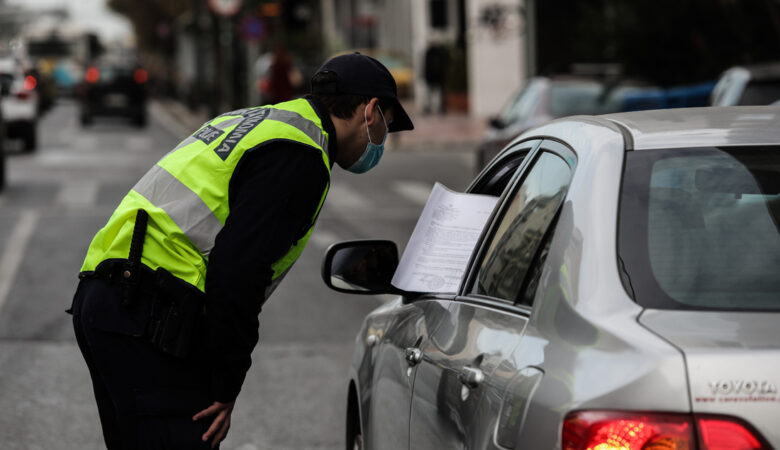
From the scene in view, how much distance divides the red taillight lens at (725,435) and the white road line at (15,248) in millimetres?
8883

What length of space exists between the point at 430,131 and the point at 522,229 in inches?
1161

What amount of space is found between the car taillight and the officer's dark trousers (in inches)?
56.2

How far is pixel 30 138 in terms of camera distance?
91.6ft

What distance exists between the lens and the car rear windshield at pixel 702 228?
2709mm

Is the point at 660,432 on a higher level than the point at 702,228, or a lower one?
lower

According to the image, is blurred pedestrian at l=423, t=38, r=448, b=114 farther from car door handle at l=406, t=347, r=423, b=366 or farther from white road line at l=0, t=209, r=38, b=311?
car door handle at l=406, t=347, r=423, b=366

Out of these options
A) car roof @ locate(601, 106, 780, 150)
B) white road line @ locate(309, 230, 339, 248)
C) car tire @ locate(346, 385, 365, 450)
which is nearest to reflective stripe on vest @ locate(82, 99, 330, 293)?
car roof @ locate(601, 106, 780, 150)

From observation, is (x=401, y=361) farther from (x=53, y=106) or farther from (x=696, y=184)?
(x=53, y=106)

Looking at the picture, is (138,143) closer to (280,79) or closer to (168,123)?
(280,79)

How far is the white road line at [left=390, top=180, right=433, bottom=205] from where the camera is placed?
18750 millimetres

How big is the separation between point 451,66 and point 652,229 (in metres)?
39.2

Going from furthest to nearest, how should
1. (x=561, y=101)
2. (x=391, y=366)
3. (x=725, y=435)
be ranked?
1. (x=561, y=101)
2. (x=391, y=366)
3. (x=725, y=435)

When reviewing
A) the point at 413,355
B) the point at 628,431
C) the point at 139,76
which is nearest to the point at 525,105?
the point at 413,355

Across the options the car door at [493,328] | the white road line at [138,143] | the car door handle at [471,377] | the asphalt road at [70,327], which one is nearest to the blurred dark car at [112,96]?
the white road line at [138,143]
